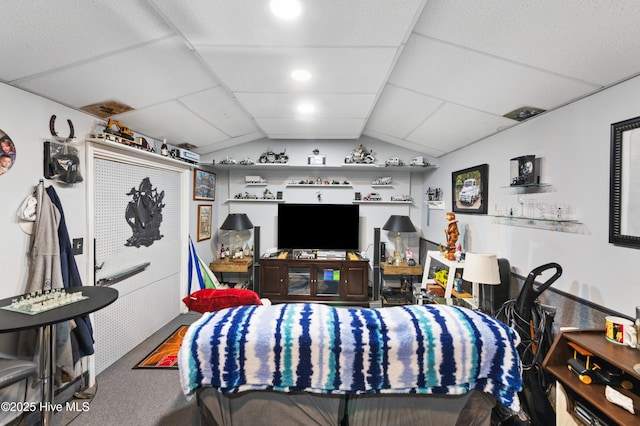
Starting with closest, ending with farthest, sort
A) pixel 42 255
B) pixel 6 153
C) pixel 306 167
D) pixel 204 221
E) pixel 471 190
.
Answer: pixel 6 153 < pixel 42 255 < pixel 471 190 < pixel 204 221 < pixel 306 167

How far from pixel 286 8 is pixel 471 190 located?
2576 mm

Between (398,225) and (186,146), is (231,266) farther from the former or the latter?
(398,225)

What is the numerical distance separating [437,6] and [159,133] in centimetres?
282

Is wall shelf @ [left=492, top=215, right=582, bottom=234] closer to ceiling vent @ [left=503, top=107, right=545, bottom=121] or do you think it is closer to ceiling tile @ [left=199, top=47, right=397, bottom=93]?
ceiling vent @ [left=503, top=107, right=545, bottom=121]

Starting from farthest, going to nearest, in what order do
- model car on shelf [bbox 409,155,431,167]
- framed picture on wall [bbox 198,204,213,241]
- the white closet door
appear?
framed picture on wall [bbox 198,204,213,241], model car on shelf [bbox 409,155,431,167], the white closet door

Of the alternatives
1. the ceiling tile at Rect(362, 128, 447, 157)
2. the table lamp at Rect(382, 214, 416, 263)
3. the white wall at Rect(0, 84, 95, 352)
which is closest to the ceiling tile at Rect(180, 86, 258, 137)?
the white wall at Rect(0, 84, 95, 352)

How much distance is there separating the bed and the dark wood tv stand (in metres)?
2.67

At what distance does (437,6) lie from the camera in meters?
1.30

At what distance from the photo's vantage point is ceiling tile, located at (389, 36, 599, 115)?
1591 mm

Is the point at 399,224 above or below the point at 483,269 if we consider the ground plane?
above

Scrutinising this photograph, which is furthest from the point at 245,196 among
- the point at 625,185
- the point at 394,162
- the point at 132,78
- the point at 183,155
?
the point at 625,185

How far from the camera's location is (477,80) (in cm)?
182

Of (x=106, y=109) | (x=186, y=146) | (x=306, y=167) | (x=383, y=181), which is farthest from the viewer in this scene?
(x=383, y=181)

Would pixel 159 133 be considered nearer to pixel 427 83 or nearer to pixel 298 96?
pixel 298 96
